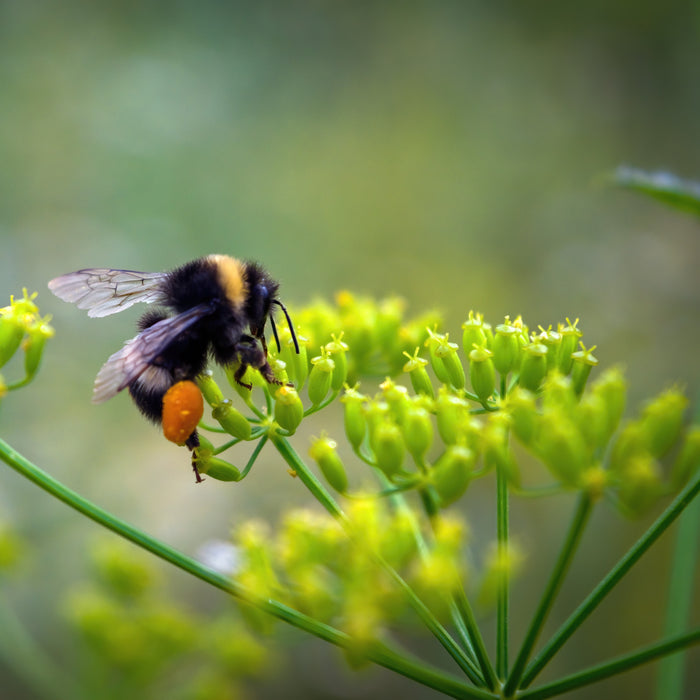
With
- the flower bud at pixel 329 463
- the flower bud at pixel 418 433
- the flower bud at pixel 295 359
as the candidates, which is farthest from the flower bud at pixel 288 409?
the flower bud at pixel 418 433

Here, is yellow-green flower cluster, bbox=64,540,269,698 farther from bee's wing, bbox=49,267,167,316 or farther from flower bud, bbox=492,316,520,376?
flower bud, bbox=492,316,520,376

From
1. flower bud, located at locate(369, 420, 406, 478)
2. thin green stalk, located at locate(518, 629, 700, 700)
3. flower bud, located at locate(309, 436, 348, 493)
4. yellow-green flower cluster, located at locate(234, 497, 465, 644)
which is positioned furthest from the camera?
flower bud, located at locate(309, 436, 348, 493)

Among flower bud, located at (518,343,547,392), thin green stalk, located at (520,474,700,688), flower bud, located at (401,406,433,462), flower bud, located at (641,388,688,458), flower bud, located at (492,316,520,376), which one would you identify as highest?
flower bud, located at (492,316,520,376)

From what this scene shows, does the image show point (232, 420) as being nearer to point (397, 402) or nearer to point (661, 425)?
point (397, 402)

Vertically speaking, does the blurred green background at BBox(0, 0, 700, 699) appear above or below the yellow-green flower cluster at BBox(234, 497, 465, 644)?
above

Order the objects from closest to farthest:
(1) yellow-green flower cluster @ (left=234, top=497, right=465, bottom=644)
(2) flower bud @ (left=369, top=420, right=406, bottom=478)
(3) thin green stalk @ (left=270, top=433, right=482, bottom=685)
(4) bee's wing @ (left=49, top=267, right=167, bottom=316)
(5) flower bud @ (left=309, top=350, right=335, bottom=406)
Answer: (1) yellow-green flower cluster @ (left=234, top=497, right=465, bottom=644)
(3) thin green stalk @ (left=270, top=433, right=482, bottom=685)
(2) flower bud @ (left=369, top=420, right=406, bottom=478)
(5) flower bud @ (left=309, top=350, right=335, bottom=406)
(4) bee's wing @ (left=49, top=267, right=167, bottom=316)

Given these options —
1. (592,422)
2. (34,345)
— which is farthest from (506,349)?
(34,345)

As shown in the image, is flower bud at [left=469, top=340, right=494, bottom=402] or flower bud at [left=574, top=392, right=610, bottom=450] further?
flower bud at [left=469, top=340, right=494, bottom=402]

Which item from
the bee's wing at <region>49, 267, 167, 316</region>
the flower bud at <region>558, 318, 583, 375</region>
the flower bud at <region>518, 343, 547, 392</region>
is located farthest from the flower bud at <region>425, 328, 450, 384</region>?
the bee's wing at <region>49, 267, 167, 316</region>
